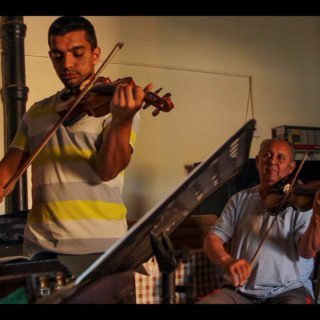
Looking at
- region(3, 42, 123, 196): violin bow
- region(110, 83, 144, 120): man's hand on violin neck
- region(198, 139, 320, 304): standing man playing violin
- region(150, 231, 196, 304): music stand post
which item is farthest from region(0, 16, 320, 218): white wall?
region(150, 231, 196, 304): music stand post

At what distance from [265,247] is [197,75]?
181 cm

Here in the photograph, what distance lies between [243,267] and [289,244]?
0.27 m

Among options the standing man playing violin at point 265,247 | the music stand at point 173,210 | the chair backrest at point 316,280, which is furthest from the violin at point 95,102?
the chair backrest at point 316,280

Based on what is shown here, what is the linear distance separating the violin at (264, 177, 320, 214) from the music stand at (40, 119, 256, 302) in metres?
0.93

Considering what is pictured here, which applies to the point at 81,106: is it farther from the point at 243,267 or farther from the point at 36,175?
the point at 243,267

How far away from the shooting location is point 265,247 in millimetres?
1676

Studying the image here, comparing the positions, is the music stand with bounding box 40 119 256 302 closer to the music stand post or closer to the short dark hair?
the music stand post

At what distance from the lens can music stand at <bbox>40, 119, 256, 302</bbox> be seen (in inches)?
23.6

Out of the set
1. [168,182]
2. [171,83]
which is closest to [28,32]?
[171,83]

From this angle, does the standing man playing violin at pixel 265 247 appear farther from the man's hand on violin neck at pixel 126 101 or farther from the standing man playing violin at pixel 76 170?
the man's hand on violin neck at pixel 126 101

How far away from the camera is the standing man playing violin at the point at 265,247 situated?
1586mm

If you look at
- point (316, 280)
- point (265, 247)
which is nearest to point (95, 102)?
point (265, 247)

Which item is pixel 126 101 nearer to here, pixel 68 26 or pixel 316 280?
pixel 68 26

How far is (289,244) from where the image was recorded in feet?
5.49
